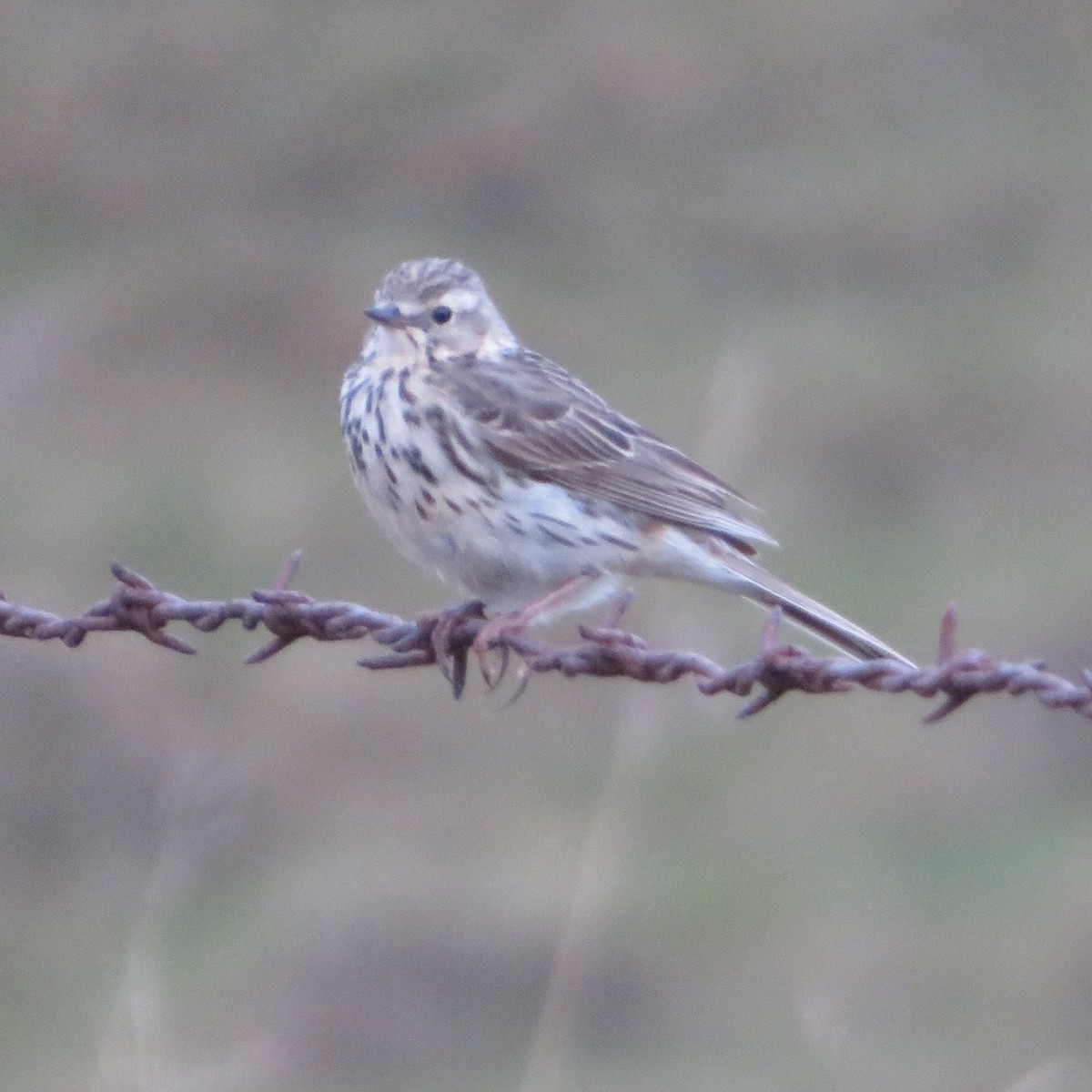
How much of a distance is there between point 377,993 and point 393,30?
1446 centimetres

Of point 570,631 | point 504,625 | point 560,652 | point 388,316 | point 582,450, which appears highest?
point 570,631

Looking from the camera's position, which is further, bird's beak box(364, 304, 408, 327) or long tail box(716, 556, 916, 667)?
bird's beak box(364, 304, 408, 327)

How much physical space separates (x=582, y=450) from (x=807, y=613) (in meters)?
0.96

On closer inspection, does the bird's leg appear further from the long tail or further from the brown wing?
the long tail

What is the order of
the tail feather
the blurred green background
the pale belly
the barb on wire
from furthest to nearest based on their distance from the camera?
the blurred green background < the pale belly < the tail feather < the barb on wire

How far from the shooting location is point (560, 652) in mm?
6066

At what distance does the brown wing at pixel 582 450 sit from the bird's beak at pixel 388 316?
21 centimetres

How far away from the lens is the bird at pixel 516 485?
309 inches

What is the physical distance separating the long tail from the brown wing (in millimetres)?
126

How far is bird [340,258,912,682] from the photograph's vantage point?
25.7 feet

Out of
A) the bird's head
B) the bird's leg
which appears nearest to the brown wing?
the bird's head

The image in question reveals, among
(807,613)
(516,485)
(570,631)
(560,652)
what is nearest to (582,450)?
(516,485)

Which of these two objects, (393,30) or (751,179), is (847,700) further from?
(393,30)

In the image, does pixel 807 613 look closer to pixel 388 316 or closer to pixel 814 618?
pixel 814 618
